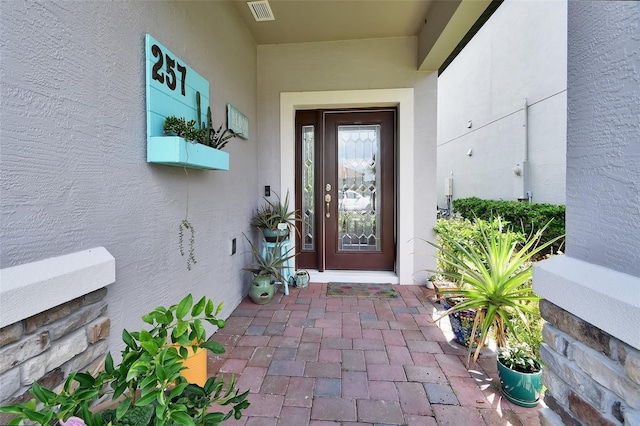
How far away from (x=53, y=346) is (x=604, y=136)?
1.90m

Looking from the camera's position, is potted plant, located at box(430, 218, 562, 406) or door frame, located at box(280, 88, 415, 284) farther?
door frame, located at box(280, 88, 415, 284)

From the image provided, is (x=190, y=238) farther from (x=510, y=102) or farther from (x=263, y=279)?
(x=510, y=102)

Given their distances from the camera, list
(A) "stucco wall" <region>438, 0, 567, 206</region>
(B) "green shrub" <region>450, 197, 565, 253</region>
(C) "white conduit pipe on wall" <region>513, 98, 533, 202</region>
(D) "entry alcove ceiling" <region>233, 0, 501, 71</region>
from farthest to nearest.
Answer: (C) "white conduit pipe on wall" <region>513, 98, 533, 202</region>
(A) "stucco wall" <region>438, 0, 567, 206</region>
(B) "green shrub" <region>450, 197, 565, 253</region>
(D) "entry alcove ceiling" <region>233, 0, 501, 71</region>

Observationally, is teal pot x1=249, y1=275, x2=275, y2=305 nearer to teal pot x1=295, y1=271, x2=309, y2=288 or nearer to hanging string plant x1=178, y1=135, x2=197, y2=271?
teal pot x1=295, y1=271, x2=309, y2=288

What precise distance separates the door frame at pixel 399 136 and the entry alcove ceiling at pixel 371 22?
20.2 inches

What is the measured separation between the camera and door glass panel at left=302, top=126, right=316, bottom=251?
12.5ft

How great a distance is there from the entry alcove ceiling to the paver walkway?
2.53 m

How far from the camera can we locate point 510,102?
575 cm

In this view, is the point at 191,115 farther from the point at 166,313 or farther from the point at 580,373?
the point at 580,373

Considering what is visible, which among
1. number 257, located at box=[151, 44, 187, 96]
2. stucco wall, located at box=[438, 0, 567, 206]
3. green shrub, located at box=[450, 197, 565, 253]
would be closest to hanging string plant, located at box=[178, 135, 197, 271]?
number 257, located at box=[151, 44, 187, 96]

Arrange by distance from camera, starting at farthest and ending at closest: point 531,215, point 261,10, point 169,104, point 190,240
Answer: point 531,215 < point 261,10 < point 190,240 < point 169,104

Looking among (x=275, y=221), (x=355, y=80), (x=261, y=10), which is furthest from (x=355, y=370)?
(x=261, y=10)

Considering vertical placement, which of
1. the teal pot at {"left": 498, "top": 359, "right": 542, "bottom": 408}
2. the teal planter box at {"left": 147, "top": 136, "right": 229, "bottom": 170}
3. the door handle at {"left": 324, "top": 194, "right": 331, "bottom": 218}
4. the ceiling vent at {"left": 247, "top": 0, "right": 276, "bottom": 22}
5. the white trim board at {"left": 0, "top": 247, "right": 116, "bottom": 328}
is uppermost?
the ceiling vent at {"left": 247, "top": 0, "right": 276, "bottom": 22}

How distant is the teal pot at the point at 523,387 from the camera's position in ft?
4.82
